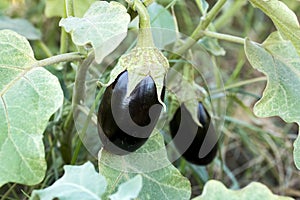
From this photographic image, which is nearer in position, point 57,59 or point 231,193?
point 231,193

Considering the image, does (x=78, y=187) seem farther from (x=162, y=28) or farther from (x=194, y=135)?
(x=162, y=28)

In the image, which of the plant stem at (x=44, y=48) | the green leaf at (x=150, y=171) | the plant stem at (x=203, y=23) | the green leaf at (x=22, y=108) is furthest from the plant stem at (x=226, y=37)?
the plant stem at (x=44, y=48)

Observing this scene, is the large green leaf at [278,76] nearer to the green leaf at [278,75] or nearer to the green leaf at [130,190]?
the green leaf at [278,75]

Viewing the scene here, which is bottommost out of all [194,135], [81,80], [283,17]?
[194,135]

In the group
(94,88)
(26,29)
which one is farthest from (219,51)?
(26,29)

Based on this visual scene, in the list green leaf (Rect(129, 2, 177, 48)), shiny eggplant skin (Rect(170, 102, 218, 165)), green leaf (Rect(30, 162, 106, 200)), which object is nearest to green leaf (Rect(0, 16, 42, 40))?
green leaf (Rect(129, 2, 177, 48))

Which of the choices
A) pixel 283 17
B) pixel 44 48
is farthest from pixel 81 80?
pixel 44 48

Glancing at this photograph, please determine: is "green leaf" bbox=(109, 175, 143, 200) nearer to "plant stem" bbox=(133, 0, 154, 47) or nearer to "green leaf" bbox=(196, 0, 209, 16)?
"plant stem" bbox=(133, 0, 154, 47)
